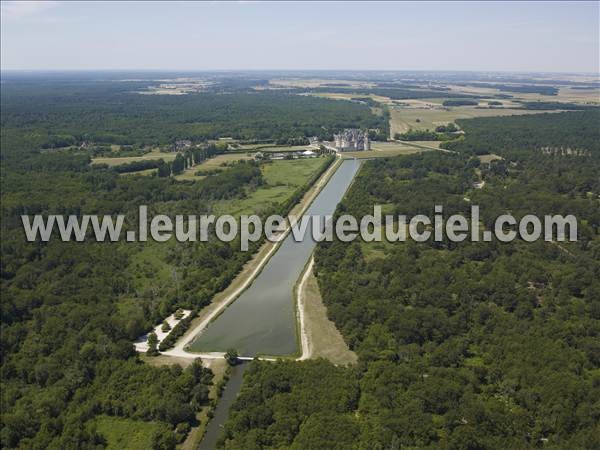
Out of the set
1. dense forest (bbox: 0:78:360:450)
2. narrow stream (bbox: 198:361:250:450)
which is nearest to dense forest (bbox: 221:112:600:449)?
narrow stream (bbox: 198:361:250:450)

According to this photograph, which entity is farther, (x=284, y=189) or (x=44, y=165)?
(x=44, y=165)

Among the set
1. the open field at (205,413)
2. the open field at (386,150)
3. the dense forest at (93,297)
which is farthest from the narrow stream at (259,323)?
the open field at (386,150)

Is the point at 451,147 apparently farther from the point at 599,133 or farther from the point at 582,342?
the point at 582,342

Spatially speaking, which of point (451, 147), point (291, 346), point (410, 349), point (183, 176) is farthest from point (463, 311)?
point (451, 147)

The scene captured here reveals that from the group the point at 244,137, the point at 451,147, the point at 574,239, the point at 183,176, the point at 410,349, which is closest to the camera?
the point at 410,349

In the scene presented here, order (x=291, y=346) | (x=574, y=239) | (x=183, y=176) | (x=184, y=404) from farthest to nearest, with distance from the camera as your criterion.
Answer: (x=183, y=176) → (x=574, y=239) → (x=291, y=346) → (x=184, y=404)

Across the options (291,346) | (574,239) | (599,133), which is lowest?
(291,346)
